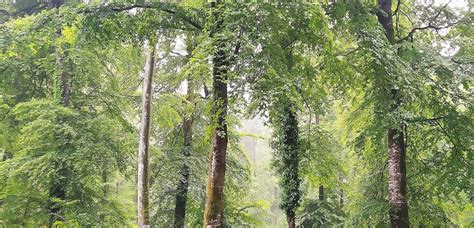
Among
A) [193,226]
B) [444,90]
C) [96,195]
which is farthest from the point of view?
[193,226]

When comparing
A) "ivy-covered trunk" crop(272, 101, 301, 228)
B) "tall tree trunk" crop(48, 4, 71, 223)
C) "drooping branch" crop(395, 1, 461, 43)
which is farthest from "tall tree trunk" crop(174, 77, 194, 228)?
"drooping branch" crop(395, 1, 461, 43)

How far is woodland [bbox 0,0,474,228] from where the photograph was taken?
252 inches

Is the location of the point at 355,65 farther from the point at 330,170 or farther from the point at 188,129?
the point at 188,129

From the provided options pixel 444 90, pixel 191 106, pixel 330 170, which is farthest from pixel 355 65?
pixel 191 106

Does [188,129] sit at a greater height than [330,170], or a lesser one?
greater

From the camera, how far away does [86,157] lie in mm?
8125

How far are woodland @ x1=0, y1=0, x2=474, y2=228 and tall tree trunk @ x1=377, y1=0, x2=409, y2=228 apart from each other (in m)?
0.03

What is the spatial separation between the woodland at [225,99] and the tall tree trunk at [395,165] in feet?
0.09

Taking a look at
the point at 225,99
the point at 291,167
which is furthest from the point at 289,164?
the point at 225,99

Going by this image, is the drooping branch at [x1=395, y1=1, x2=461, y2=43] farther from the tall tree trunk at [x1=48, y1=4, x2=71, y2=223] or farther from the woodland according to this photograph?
the tall tree trunk at [x1=48, y1=4, x2=71, y2=223]

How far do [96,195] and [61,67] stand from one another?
3.24 m

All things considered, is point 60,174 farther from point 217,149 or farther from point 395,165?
point 395,165

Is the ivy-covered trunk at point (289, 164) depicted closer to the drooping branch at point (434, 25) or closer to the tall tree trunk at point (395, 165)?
the tall tree trunk at point (395, 165)

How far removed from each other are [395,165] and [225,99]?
14.4 ft
